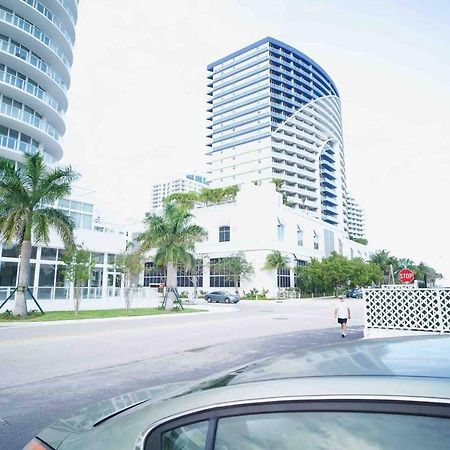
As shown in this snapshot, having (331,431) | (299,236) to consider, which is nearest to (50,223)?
(331,431)

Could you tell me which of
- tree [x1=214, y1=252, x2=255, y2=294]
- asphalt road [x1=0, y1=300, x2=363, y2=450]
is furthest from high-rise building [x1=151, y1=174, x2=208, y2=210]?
asphalt road [x1=0, y1=300, x2=363, y2=450]

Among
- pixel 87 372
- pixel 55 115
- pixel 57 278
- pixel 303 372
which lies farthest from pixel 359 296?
pixel 303 372

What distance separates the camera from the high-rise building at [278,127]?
9250 centimetres

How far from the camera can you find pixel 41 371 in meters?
7.27

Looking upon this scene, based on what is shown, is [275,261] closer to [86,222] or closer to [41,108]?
[86,222]

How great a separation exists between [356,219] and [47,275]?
499 ft

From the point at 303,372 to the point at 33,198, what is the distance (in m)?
20.9

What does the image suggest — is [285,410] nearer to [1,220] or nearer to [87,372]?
[87,372]

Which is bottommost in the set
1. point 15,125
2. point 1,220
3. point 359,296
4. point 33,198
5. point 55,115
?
point 359,296

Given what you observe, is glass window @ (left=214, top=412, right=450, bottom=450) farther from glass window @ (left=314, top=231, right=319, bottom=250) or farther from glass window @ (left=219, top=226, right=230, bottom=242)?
glass window @ (left=314, top=231, right=319, bottom=250)

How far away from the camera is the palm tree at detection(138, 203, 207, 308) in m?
27.5

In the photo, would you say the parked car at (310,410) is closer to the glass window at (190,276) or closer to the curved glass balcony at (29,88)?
the curved glass balcony at (29,88)

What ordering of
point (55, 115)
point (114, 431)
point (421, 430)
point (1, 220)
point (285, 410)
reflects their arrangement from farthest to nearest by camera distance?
point (55, 115) → point (1, 220) → point (114, 431) → point (285, 410) → point (421, 430)

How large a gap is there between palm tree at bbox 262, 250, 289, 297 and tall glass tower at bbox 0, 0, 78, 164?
99.2 feet
